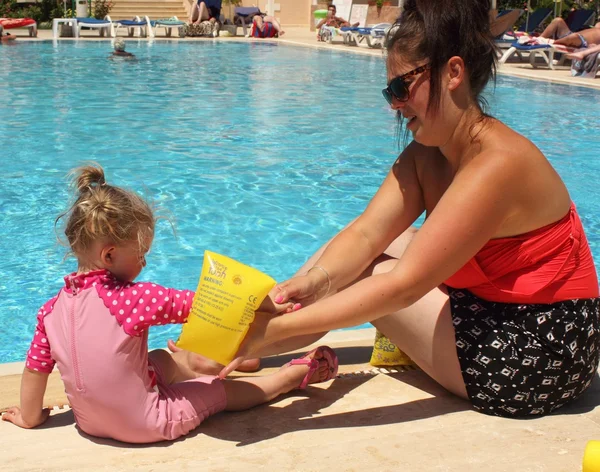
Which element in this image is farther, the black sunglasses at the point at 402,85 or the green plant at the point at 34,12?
the green plant at the point at 34,12

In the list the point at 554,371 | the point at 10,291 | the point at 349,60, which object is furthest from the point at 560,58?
the point at 554,371

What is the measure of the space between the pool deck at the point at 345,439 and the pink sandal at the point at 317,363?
0.05m

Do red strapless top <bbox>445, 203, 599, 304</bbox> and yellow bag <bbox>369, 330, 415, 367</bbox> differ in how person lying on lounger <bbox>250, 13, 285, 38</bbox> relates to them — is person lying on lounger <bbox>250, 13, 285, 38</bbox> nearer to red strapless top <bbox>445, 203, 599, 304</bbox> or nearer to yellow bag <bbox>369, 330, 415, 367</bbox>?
yellow bag <bbox>369, 330, 415, 367</bbox>

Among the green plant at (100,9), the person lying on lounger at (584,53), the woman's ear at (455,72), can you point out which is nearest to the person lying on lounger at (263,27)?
the green plant at (100,9)

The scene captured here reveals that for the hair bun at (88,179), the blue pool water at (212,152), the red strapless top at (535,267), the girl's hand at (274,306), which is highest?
the hair bun at (88,179)

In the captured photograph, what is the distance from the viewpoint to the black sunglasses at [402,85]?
7.66 ft

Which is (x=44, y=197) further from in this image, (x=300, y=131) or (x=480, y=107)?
(x=480, y=107)

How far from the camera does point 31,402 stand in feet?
7.86

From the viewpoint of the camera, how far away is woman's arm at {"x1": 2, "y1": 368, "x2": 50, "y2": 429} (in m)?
2.36

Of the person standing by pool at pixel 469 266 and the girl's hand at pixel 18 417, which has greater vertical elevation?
the person standing by pool at pixel 469 266

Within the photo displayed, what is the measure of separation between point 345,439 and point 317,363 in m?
0.43

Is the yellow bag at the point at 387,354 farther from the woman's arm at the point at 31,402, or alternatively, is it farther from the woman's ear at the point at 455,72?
the woman's arm at the point at 31,402

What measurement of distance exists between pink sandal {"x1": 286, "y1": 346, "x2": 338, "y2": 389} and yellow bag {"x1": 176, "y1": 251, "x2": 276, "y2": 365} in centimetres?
55

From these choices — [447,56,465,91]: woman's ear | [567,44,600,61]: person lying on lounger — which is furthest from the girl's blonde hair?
[567,44,600,61]: person lying on lounger
